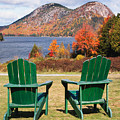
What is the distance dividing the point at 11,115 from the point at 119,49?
32573 mm

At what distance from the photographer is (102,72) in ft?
12.4

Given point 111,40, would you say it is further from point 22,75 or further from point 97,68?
point 22,75

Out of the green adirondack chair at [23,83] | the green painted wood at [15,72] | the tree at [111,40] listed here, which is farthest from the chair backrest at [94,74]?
the tree at [111,40]

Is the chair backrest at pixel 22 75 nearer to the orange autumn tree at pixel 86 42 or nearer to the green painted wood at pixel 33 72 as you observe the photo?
the green painted wood at pixel 33 72

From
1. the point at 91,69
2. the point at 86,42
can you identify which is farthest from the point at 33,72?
the point at 86,42

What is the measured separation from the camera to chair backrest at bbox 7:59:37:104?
3.50 meters

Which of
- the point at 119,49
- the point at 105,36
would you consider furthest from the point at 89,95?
the point at 105,36

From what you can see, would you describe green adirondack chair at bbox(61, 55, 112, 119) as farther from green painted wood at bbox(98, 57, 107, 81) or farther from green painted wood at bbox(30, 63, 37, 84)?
green painted wood at bbox(30, 63, 37, 84)

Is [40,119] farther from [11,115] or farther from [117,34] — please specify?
[117,34]

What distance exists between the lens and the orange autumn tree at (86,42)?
43081 mm

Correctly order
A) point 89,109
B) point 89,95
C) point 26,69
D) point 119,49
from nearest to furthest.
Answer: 1. point 26,69
2. point 89,95
3. point 89,109
4. point 119,49

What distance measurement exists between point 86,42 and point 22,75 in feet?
140

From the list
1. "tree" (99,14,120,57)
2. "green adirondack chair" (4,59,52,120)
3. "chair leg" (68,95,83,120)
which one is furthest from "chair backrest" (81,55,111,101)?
"tree" (99,14,120,57)

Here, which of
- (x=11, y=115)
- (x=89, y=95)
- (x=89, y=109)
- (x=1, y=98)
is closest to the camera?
Result: (x=89, y=95)
